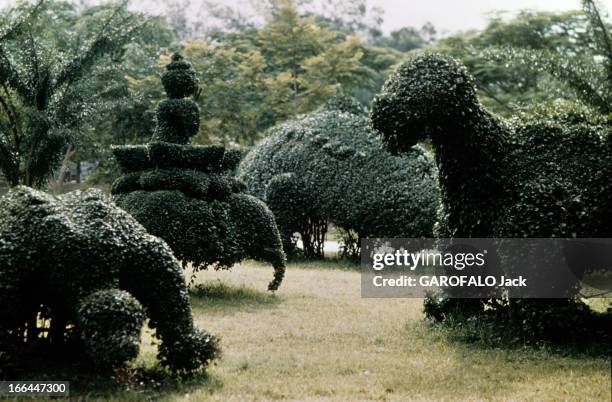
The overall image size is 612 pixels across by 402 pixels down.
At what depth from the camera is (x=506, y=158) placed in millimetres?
7348

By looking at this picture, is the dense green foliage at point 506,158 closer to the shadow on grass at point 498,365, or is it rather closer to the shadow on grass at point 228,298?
the shadow on grass at point 498,365

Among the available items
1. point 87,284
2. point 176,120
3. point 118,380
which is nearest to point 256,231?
point 176,120

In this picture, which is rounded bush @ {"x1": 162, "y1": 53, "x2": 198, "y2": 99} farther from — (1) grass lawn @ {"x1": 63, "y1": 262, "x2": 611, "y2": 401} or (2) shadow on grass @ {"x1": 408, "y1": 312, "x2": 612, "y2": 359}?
(2) shadow on grass @ {"x1": 408, "y1": 312, "x2": 612, "y2": 359}

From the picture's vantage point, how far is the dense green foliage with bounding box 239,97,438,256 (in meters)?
13.5

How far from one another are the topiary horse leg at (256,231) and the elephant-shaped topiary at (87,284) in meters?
4.31

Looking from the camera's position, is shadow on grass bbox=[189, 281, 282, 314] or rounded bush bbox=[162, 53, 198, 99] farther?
rounded bush bbox=[162, 53, 198, 99]

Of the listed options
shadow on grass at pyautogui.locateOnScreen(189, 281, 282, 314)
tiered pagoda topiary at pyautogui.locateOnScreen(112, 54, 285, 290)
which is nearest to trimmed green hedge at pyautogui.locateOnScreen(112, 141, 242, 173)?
tiered pagoda topiary at pyautogui.locateOnScreen(112, 54, 285, 290)

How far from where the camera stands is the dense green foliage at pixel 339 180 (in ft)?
44.2

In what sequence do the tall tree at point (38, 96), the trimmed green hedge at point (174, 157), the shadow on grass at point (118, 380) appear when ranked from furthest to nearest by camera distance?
the tall tree at point (38, 96) → the trimmed green hedge at point (174, 157) → the shadow on grass at point (118, 380)

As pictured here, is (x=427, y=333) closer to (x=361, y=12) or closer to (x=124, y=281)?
(x=124, y=281)

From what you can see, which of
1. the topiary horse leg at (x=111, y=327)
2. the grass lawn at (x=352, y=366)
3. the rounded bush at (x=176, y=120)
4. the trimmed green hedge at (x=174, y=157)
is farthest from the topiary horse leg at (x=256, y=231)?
the topiary horse leg at (x=111, y=327)

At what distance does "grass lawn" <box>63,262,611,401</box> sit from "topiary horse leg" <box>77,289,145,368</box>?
0.51 metres

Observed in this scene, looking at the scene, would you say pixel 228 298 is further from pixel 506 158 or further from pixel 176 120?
pixel 506 158

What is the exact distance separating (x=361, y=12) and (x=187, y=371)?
41.7 meters
